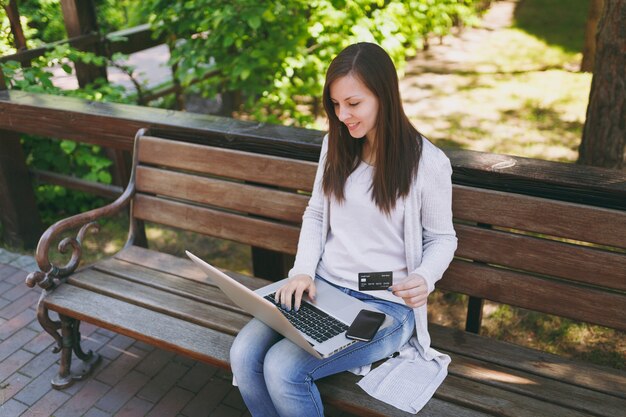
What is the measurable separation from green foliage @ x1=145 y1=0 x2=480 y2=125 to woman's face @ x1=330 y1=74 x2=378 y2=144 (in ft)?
5.92

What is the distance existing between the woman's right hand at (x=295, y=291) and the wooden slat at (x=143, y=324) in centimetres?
35

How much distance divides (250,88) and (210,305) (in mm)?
2034

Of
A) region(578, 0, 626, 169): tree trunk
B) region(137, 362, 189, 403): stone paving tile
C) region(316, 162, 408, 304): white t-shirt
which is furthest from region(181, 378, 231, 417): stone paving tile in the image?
region(578, 0, 626, 169): tree trunk

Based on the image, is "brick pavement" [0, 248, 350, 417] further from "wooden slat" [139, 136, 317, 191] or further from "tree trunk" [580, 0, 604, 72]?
"tree trunk" [580, 0, 604, 72]

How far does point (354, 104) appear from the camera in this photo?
220cm

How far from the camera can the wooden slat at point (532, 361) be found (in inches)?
87.1

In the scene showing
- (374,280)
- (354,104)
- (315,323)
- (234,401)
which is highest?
(354,104)

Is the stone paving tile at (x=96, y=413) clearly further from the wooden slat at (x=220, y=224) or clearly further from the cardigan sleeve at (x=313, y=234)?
the cardigan sleeve at (x=313, y=234)

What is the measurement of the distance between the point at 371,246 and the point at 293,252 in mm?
652

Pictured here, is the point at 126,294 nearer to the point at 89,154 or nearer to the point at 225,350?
the point at 225,350

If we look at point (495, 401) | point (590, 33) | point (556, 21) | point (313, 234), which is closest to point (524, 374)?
point (495, 401)

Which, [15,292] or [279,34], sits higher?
[279,34]

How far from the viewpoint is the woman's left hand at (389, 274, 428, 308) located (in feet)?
7.12

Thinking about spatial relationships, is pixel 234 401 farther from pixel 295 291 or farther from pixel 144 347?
pixel 295 291
